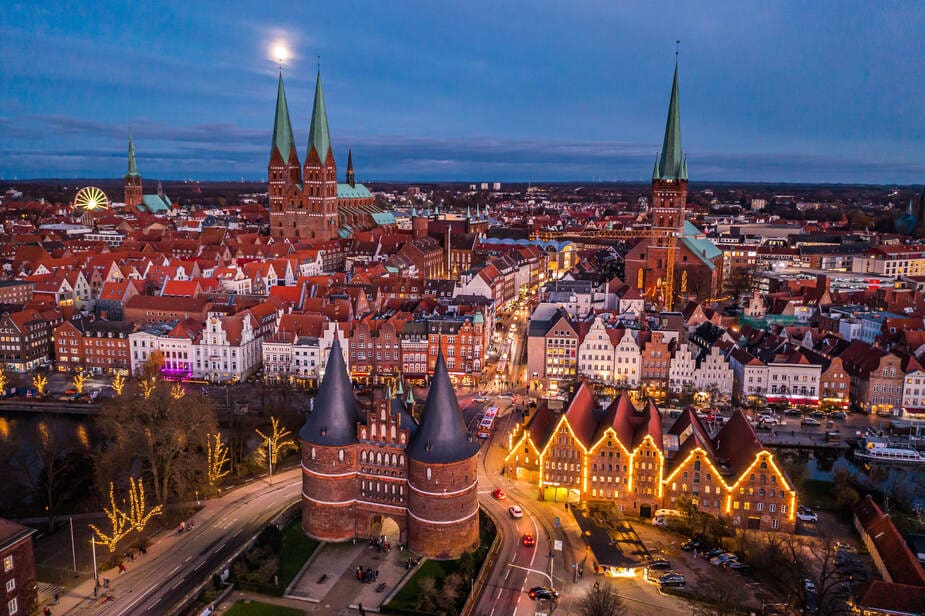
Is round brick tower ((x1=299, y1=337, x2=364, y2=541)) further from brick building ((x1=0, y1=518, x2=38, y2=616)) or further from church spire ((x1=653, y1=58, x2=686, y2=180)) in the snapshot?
church spire ((x1=653, y1=58, x2=686, y2=180))

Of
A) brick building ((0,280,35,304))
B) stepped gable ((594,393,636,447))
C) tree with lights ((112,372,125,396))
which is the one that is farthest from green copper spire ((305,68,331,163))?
stepped gable ((594,393,636,447))

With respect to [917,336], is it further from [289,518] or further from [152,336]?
[152,336]

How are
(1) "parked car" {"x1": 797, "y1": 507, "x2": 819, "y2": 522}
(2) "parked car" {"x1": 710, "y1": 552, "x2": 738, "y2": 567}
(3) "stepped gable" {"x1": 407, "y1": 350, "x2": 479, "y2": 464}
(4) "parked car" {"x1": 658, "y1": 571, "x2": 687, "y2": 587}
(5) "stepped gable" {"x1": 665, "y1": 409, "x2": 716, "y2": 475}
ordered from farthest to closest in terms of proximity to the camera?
(1) "parked car" {"x1": 797, "y1": 507, "x2": 819, "y2": 522} → (5) "stepped gable" {"x1": 665, "y1": 409, "x2": 716, "y2": 475} → (2) "parked car" {"x1": 710, "y1": 552, "x2": 738, "y2": 567} → (3) "stepped gable" {"x1": 407, "y1": 350, "x2": 479, "y2": 464} → (4) "parked car" {"x1": 658, "y1": 571, "x2": 687, "y2": 587}

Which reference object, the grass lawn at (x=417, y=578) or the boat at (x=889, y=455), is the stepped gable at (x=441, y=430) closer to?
the grass lawn at (x=417, y=578)

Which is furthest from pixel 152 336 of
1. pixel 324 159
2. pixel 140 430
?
pixel 324 159

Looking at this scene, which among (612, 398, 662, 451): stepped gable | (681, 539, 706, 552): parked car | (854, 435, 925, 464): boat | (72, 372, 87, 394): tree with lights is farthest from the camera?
(72, 372, 87, 394): tree with lights

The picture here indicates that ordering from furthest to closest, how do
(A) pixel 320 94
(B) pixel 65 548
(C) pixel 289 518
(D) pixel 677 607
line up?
(A) pixel 320 94 < (C) pixel 289 518 < (B) pixel 65 548 < (D) pixel 677 607

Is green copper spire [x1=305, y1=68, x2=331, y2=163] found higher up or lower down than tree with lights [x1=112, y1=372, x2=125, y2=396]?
higher up
